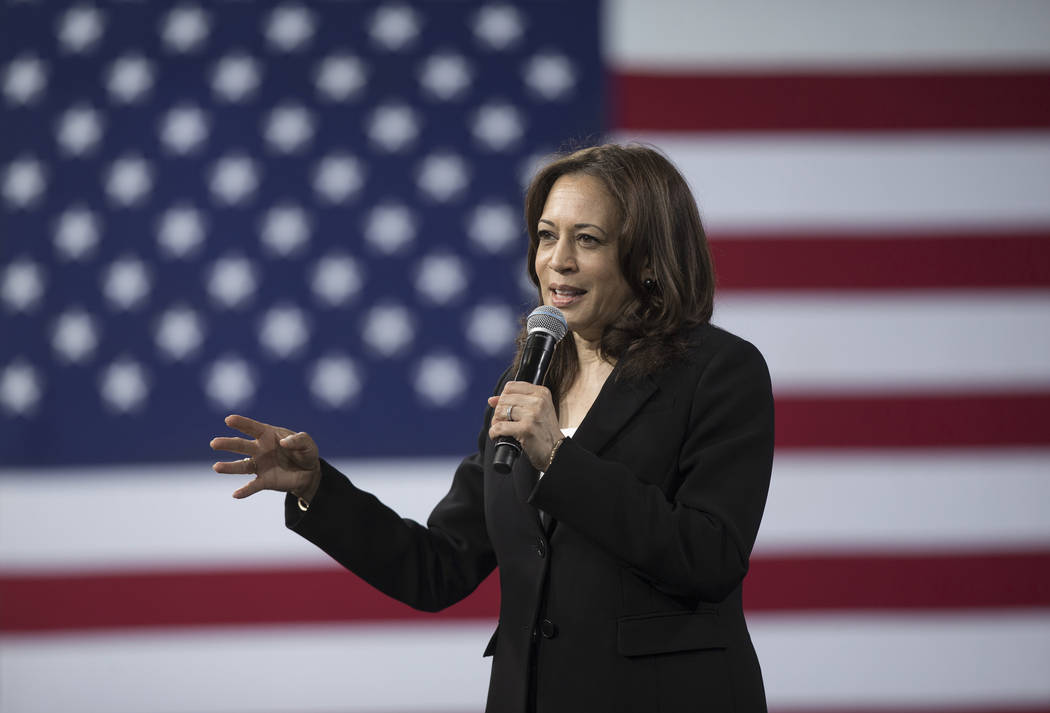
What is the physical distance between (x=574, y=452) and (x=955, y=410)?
6.30 ft

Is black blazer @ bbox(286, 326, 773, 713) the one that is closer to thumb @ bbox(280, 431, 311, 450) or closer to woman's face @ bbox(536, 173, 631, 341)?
woman's face @ bbox(536, 173, 631, 341)

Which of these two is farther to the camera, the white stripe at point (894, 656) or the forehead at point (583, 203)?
the white stripe at point (894, 656)

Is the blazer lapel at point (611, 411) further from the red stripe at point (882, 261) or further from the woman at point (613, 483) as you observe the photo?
the red stripe at point (882, 261)

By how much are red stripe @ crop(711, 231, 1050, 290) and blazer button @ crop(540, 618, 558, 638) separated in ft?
5.29

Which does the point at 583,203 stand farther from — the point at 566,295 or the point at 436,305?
the point at 436,305

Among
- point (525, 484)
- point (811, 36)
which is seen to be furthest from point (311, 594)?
point (811, 36)

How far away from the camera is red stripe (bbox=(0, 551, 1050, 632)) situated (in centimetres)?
254

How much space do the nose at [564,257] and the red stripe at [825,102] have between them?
4.91ft

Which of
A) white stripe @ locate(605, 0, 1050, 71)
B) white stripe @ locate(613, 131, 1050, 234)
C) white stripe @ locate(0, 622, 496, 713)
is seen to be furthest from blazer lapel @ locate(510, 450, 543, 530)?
white stripe @ locate(605, 0, 1050, 71)

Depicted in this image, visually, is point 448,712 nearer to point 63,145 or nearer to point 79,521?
point 79,521

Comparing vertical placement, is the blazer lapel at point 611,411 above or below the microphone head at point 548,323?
below

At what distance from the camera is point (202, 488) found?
2.57 metres

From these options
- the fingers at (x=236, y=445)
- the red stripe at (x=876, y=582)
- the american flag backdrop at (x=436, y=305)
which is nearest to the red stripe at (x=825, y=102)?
the american flag backdrop at (x=436, y=305)

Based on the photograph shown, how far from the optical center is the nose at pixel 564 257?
48.8 inches
